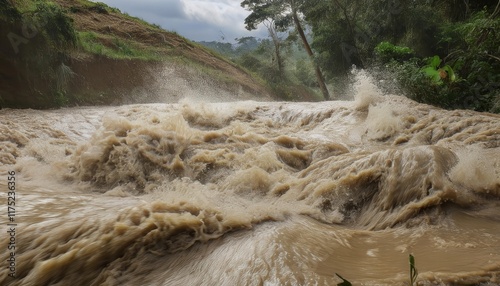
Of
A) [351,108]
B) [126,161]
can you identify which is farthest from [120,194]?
[351,108]

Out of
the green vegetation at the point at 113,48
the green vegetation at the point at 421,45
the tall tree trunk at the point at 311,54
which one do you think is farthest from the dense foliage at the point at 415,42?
the green vegetation at the point at 113,48

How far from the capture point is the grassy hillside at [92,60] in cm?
742

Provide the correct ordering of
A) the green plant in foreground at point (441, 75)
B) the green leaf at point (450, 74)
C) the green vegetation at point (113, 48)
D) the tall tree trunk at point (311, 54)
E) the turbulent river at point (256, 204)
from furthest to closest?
the tall tree trunk at point (311, 54)
the green vegetation at point (113, 48)
the green plant in foreground at point (441, 75)
the green leaf at point (450, 74)
the turbulent river at point (256, 204)

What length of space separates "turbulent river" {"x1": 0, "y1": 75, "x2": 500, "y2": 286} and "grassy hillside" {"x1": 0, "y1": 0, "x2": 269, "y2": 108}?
2224 millimetres

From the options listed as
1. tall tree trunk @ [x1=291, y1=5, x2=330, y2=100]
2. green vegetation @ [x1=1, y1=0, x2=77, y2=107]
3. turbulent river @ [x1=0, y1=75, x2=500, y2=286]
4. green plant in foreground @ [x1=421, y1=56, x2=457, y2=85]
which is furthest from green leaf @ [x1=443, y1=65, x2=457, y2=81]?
tall tree trunk @ [x1=291, y1=5, x2=330, y2=100]

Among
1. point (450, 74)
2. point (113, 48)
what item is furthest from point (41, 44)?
point (450, 74)

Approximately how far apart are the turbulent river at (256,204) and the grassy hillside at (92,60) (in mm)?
2224

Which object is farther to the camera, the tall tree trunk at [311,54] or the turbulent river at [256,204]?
the tall tree trunk at [311,54]

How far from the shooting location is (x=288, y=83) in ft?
77.4

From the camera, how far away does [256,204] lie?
3158mm

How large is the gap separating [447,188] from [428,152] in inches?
21.3

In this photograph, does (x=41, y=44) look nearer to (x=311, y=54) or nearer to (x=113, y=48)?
(x=113, y=48)

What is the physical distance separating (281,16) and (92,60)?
1145 cm

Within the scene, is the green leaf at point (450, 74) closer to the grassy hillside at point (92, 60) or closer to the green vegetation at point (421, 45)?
the green vegetation at point (421, 45)
